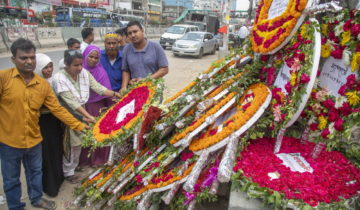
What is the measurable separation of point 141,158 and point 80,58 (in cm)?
145

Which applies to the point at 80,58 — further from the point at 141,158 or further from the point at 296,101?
the point at 296,101

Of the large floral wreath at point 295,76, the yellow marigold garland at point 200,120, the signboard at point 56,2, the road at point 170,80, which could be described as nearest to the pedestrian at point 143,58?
the road at point 170,80

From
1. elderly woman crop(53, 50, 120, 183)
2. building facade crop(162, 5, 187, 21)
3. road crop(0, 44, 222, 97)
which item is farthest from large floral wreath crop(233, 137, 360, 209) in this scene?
building facade crop(162, 5, 187, 21)

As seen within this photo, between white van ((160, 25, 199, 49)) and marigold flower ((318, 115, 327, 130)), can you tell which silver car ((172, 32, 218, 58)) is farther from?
marigold flower ((318, 115, 327, 130))

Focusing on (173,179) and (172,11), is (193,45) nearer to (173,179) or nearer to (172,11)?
(173,179)

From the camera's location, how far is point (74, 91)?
3.31 metres

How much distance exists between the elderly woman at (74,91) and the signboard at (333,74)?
8.70 feet

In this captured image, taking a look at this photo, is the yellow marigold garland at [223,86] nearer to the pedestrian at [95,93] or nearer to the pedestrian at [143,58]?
the pedestrian at [143,58]

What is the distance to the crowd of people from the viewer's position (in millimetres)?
2588

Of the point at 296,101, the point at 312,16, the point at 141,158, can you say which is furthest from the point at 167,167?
the point at 312,16

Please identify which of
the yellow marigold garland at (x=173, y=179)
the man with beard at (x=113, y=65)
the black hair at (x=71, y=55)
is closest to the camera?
the yellow marigold garland at (x=173, y=179)

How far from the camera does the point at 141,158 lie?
296 cm

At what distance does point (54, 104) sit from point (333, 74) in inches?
114

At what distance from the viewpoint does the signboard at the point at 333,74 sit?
225 centimetres
